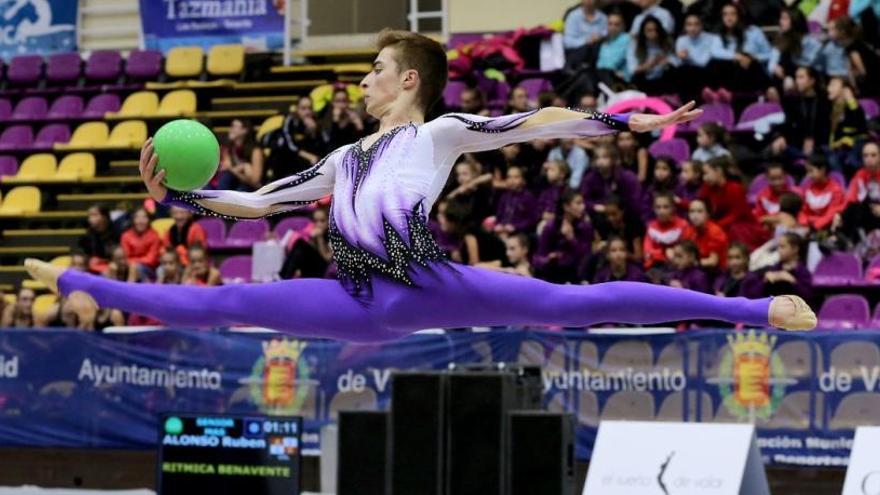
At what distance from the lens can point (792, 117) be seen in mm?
13406

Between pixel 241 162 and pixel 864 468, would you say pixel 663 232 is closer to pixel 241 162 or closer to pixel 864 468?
pixel 864 468

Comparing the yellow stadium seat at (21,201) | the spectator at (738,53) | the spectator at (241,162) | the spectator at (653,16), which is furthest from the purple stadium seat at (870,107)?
the yellow stadium seat at (21,201)

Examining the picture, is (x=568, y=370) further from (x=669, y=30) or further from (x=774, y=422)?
(x=669, y=30)

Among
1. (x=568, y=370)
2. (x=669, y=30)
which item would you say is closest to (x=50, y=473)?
(x=568, y=370)

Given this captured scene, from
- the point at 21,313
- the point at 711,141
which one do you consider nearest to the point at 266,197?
the point at 711,141

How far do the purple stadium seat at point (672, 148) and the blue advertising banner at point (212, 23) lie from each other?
21.6 ft

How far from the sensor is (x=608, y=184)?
1281 cm

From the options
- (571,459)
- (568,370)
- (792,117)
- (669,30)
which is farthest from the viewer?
(669,30)

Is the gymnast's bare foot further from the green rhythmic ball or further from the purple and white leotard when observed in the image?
the green rhythmic ball

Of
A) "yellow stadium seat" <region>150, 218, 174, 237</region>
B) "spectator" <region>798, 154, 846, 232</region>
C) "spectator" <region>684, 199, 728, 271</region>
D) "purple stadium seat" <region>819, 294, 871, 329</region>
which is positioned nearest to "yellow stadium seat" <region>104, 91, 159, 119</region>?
"yellow stadium seat" <region>150, 218, 174, 237</region>

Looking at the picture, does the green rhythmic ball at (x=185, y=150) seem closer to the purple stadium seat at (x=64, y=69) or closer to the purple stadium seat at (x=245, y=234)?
the purple stadium seat at (x=245, y=234)

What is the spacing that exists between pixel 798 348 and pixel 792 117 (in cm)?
382

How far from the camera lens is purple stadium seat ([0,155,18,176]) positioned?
1866 cm

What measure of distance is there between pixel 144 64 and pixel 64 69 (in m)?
1.25
